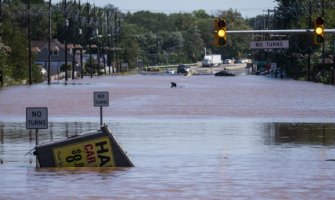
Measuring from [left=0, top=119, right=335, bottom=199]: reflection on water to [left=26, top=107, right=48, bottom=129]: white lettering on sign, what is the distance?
3.20 feet

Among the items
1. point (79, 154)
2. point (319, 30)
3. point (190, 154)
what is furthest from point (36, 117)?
point (319, 30)

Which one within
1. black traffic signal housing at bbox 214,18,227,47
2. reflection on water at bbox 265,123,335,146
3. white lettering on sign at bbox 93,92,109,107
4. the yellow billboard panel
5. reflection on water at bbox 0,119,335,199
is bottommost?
reflection on water at bbox 265,123,335,146

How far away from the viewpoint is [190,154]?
31016 mm

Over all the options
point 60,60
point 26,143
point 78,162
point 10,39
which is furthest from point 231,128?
point 60,60

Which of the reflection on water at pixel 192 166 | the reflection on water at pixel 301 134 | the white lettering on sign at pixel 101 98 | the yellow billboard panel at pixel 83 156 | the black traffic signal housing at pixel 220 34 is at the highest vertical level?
the black traffic signal housing at pixel 220 34

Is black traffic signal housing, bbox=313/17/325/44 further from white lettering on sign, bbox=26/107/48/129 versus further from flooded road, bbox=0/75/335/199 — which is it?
white lettering on sign, bbox=26/107/48/129

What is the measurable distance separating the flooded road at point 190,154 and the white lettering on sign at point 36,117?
3.24 ft

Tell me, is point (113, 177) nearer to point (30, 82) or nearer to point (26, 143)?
point (26, 143)

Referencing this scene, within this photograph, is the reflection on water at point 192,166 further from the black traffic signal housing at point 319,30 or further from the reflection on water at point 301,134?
the black traffic signal housing at point 319,30

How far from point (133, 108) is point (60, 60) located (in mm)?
125318

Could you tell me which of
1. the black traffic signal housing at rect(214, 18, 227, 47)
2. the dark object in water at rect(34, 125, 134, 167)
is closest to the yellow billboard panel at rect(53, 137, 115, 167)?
the dark object in water at rect(34, 125, 134, 167)

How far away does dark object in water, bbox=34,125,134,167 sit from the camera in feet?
85.6

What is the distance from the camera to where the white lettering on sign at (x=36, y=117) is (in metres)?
26.8

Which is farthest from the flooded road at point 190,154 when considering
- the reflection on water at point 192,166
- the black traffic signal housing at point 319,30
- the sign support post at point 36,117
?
the black traffic signal housing at point 319,30
